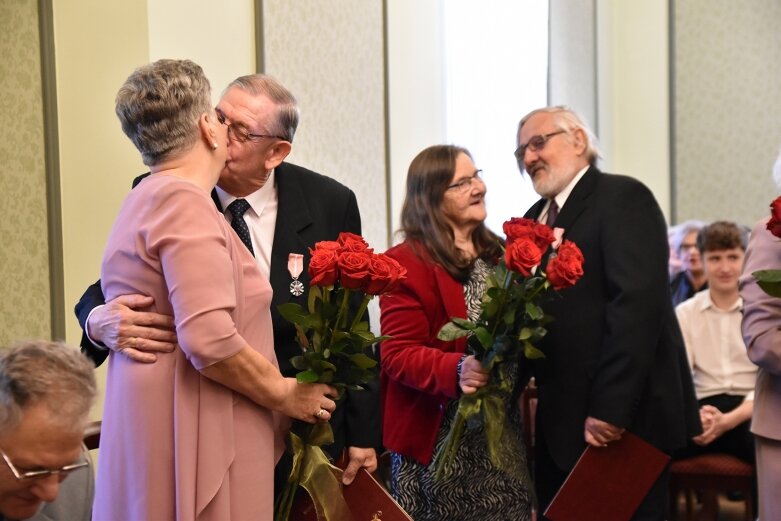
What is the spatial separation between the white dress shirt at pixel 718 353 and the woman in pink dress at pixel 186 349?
10.7ft

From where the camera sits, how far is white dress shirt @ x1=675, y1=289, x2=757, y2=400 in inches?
197

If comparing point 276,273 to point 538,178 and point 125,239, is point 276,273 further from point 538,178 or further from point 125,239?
point 538,178

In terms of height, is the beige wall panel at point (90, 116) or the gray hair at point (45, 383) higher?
the beige wall panel at point (90, 116)

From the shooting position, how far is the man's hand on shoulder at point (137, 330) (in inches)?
85.4

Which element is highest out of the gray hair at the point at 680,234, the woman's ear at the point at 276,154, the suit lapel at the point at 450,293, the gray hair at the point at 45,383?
the woman's ear at the point at 276,154

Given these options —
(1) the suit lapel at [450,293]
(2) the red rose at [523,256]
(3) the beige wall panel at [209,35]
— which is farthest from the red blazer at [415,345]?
(3) the beige wall panel at [209,35]

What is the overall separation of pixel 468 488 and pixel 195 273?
1.43m

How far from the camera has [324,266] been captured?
2322mm

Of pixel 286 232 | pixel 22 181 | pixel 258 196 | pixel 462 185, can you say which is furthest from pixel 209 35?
pixel 286 232

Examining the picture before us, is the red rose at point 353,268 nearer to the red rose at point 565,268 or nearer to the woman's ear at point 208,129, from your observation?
the woman's ear at point 208,129

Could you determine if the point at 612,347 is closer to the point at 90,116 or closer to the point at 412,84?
the point at 90,116

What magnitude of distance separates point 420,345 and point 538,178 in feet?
→ 2.34

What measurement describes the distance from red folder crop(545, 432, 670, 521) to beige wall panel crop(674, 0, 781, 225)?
5.60 m

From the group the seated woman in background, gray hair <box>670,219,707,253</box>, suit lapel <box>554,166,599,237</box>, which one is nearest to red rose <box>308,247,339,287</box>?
the seated woman in background
